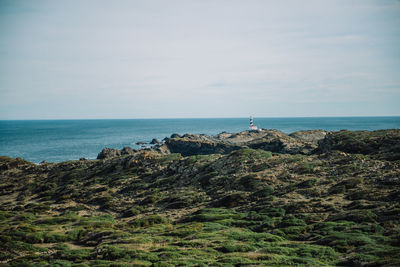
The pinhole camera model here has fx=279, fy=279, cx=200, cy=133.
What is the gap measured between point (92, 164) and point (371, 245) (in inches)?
2113

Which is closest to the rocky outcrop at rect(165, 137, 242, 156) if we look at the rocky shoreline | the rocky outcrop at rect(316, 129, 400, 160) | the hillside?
the rocky shoreline

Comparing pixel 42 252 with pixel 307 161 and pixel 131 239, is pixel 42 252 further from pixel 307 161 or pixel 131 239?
pixel 307 161

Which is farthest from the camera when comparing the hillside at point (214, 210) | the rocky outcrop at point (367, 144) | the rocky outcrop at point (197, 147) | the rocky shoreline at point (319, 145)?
the rocky outcrop at point (197, 147)

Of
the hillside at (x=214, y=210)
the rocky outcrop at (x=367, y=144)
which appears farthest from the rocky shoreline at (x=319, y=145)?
the hillside at (x=214, y=210)

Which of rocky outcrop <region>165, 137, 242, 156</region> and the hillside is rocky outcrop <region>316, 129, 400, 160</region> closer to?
the hillside

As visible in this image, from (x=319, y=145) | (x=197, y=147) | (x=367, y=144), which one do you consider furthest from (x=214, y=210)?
(x=197, y=147)

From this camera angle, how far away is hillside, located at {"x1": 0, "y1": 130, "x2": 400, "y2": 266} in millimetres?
18375

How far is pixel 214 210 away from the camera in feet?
99.9

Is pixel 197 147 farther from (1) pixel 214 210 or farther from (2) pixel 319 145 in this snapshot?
(1) pixel 214 210

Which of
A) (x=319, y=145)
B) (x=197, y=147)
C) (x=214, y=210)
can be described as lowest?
(x=214, y=210)

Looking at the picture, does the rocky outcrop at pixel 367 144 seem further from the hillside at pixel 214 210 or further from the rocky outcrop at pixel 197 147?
the rocky outcrop at pixel 197 147

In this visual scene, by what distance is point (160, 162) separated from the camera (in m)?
53.1

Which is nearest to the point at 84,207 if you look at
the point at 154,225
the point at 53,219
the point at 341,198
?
the point at 53,219

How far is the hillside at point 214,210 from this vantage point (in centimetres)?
1838
